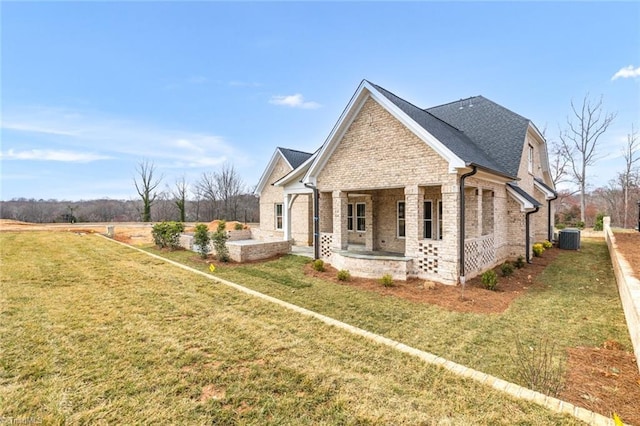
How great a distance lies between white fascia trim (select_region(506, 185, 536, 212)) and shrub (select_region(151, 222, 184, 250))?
1637 cm

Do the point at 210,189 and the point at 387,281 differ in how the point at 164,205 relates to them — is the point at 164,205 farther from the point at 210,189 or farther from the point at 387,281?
the point at 387,281

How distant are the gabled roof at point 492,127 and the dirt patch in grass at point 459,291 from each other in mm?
4782

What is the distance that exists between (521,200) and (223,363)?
1256cm

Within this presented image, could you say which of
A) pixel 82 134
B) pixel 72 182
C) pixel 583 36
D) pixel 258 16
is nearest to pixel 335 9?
pixel 258 16

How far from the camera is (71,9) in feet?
31.9

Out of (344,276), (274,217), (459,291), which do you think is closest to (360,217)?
(344,276)

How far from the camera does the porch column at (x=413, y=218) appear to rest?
9.48 m

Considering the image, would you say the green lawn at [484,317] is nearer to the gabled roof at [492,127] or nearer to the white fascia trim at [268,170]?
the gabled roof at [492,127]

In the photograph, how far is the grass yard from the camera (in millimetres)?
3078

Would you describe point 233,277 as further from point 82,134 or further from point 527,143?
point 82,134

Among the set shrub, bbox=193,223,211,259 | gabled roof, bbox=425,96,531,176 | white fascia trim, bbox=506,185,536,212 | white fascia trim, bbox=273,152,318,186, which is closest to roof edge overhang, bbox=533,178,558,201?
gabled roof, bbox=425,96,531,176

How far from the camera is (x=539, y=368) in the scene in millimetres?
4027

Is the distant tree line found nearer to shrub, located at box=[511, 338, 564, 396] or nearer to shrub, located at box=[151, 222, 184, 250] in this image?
shrub, located at box=[151, 222, 184, 250]

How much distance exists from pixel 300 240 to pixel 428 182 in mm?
9782
